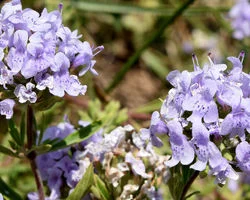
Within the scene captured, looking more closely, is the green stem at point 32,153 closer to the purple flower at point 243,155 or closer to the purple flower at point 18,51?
the purple flower at point 18,51

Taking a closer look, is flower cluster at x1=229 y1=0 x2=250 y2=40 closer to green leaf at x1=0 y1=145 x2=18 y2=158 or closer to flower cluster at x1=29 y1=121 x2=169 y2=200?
flower cluster at x1=29 y1=121 x2=169 y2=200

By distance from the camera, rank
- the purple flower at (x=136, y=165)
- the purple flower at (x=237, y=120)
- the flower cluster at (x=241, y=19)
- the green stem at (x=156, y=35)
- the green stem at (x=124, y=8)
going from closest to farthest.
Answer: the purple flower at (x=237, y=120) < the purple flower at (x=136, y=165) < the green stem at (x=156, y=35) < the green stem at (x=124, y=8) < the flower cluster at (x=241, y=19)

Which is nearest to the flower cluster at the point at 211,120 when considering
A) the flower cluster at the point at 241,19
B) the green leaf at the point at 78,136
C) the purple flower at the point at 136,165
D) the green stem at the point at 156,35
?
the purple flower at the point at 136,165

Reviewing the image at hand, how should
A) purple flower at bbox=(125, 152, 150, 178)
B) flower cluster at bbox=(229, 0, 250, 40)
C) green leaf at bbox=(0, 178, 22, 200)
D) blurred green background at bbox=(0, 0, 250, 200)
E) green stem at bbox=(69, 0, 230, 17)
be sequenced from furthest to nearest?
blurred green background at bbox=(0, 0, 250, 200) → flower cluster at bbox=(229, 0, 250, 40) → green stem at bbox=(69, 0, 230, 17) → green leaf at bbox=(0, 178, 22, 200) → purple flower at bbox=(125, 152, 150, 178)

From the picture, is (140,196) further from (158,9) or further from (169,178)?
(158,9)

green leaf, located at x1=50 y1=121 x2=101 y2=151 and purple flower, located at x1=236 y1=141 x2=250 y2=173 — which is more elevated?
purple flower, located at x1=236 y1=141 x2=250 y2=173

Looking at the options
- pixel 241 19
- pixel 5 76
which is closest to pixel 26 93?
pixel 5 76

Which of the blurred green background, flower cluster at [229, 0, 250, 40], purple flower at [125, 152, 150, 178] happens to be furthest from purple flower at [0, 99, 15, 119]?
the blurred green background
